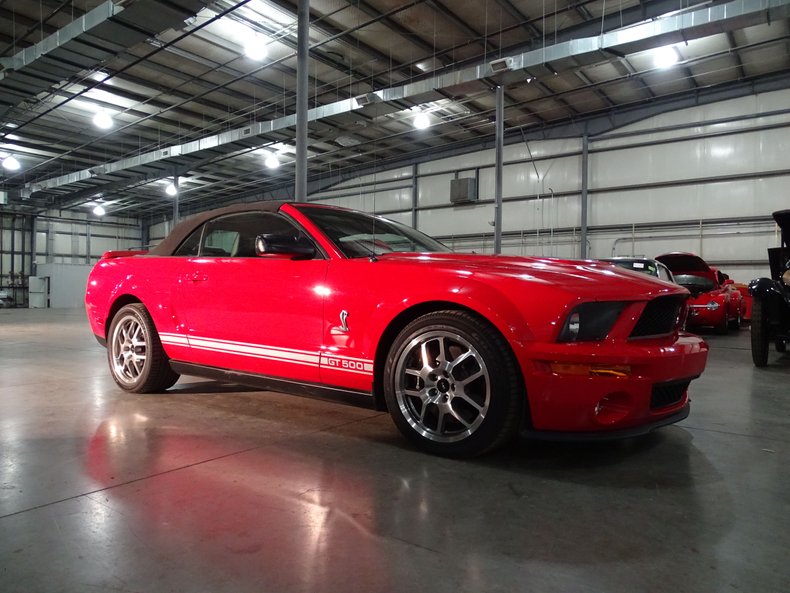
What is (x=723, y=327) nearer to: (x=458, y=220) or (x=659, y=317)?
(x=659, y=317)

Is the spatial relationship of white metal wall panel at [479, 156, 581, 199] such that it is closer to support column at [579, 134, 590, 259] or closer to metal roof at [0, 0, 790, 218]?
support column at [579, 134, 590, 259]

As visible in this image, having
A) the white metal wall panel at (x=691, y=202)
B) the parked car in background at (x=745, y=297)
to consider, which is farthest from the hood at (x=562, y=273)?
the white metal wall panel at (x=691, y=202)

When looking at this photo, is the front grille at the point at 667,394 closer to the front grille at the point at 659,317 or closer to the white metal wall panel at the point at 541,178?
the front grille at the point at 659,317

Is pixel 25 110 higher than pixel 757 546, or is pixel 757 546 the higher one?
pixel 25 110

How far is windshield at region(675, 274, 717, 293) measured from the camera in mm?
9375

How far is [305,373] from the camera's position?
9.10 feet

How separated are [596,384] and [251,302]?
6.30 feet

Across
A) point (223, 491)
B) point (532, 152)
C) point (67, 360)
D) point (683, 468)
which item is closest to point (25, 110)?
point (67, 360)

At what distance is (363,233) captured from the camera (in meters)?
3.12

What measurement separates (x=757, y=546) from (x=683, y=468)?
0.73 meters

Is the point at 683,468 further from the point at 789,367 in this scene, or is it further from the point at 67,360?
the point at 67,360

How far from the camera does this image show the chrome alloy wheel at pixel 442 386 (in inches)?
90.8

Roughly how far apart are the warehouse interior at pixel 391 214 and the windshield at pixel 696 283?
1.05 meters

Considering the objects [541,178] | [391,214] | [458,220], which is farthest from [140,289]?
[391,214]
